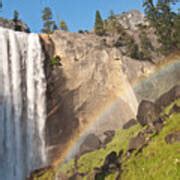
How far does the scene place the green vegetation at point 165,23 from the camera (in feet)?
149

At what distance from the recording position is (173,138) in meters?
11.4

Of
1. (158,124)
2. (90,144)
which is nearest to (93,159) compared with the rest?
(90,144)

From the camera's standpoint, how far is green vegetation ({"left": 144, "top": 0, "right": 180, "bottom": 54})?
45.4 metres

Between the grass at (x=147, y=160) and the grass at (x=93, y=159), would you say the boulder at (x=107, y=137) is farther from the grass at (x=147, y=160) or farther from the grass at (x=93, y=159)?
the grass at (x=93, y=159)

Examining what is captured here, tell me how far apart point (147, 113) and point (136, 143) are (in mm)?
2377

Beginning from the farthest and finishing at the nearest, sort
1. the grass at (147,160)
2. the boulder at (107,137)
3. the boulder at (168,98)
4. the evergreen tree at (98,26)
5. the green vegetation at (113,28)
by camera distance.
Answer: the evergreen tree at (98,26) < the green vegetation at (113,28) < the boulder at (107,137) < the boulder at (168,98) < the grass at (147,160)

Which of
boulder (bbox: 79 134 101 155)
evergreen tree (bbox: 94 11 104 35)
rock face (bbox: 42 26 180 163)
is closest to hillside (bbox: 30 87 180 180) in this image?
boulder (bbox: 79 134 101 155)

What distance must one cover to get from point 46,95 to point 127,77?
6.78 metres

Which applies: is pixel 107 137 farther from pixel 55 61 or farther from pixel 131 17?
pixel 131 17

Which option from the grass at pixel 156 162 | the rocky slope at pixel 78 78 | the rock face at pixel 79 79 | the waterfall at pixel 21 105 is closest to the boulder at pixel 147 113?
the grass at pixel 156 162

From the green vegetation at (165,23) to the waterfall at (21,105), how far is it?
604 inches

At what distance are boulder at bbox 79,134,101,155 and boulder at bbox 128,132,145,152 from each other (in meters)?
1.43

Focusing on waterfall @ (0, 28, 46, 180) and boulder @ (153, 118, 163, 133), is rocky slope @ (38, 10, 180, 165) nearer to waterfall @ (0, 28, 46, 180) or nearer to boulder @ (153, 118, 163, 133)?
waterfall @ (0, 28, 46, 180)

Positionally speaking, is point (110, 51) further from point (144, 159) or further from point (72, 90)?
point (144, 159)
